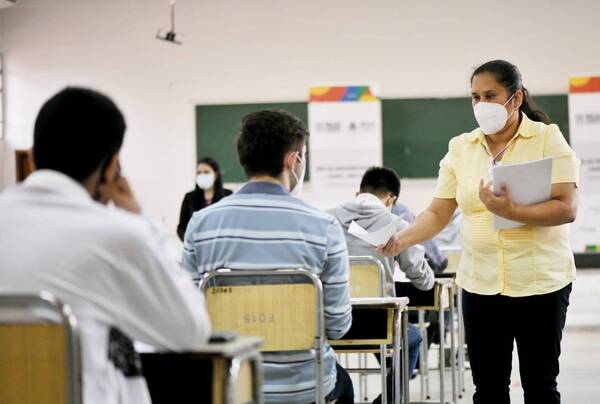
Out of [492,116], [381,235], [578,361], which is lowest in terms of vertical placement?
[578,361]

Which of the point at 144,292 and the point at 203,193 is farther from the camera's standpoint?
the point at 203,193

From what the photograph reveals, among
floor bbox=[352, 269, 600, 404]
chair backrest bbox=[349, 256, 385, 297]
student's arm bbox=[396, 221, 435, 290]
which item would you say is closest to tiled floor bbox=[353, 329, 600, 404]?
floor bbox=[352, 269, 600, 404]

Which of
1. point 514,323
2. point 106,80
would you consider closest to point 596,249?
point 106,80

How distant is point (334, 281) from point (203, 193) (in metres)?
6.80

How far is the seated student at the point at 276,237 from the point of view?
2875 millimetres

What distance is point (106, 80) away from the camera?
12320mm

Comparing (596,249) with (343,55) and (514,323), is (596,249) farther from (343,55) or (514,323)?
(514,323)

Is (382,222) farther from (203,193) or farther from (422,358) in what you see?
(203,193)

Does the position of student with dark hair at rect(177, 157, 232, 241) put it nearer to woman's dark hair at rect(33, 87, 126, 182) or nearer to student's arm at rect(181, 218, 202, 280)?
student's arm at rect(181, 218, 202, 280)

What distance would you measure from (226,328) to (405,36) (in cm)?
929

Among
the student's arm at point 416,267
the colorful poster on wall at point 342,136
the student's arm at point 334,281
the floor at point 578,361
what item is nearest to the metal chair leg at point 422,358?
the floor at point 578,361

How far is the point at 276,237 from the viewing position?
2879mm

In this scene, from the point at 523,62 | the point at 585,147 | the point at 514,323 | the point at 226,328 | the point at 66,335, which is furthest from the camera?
the point at 523,62

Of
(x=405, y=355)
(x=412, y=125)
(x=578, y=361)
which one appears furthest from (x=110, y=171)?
(x=412, y=125)
